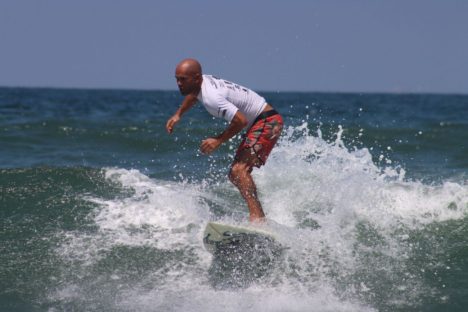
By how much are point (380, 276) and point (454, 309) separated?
32.2 inches

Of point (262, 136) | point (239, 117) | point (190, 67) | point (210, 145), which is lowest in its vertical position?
point (210, 145)

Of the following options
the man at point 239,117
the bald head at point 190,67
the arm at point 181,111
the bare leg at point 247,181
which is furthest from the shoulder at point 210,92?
the bare leg at point 247,181

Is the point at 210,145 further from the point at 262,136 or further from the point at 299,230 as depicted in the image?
the point at 299,230

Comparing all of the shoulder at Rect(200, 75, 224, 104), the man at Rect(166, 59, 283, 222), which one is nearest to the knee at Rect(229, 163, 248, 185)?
the man at Rect(166, 59, 283, 222)

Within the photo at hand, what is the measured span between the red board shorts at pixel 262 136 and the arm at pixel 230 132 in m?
0.36

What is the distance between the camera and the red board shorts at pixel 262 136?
6.42m

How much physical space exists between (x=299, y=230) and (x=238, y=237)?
0.89m

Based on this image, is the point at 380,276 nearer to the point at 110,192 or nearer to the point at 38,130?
the point at 110,192

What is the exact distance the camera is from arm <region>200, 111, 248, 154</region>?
6020 mm

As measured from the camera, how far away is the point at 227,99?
629 cm

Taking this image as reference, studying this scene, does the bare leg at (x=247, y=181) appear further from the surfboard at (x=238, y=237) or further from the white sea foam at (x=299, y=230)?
the white sea foam at (x=299, y=230)

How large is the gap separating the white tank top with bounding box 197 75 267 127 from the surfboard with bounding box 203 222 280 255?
104cm

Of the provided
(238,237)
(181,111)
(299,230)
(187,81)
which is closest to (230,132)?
(187,81)

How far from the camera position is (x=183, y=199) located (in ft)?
26.5
